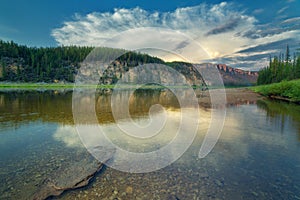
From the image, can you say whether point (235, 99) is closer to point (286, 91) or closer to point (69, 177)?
point (286, 91)

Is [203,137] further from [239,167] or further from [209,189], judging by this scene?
[209,189]

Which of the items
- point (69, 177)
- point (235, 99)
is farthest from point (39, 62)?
point (69, 177)

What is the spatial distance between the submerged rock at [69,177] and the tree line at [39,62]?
91.8 m

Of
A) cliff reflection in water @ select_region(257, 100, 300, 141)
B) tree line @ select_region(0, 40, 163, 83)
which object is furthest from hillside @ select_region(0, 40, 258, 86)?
cliff reflection in water @ select_region(257, 100, 300, 141)

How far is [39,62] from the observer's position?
374 feet

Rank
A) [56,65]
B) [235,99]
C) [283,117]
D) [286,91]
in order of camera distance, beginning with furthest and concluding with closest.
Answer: [56,65] → [235,99] → [286,91] → [283,117]

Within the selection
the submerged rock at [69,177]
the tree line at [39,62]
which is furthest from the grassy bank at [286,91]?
the tree line at [39,62]

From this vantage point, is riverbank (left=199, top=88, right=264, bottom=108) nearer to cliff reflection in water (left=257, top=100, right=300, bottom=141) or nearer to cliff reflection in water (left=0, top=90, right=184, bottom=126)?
cliff reflection in water (left=0, top=90, right=184, bottom=126)

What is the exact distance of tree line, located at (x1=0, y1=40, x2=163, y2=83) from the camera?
9805 cm

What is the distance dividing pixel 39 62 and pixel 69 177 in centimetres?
13230

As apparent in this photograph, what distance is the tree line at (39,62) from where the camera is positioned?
322 feet

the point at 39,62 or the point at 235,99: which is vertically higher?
the point at 39,62

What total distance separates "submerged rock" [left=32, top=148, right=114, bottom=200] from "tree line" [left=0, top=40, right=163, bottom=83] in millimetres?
91846

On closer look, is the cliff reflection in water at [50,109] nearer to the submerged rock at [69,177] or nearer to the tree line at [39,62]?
the submerged rock at [69,177]
